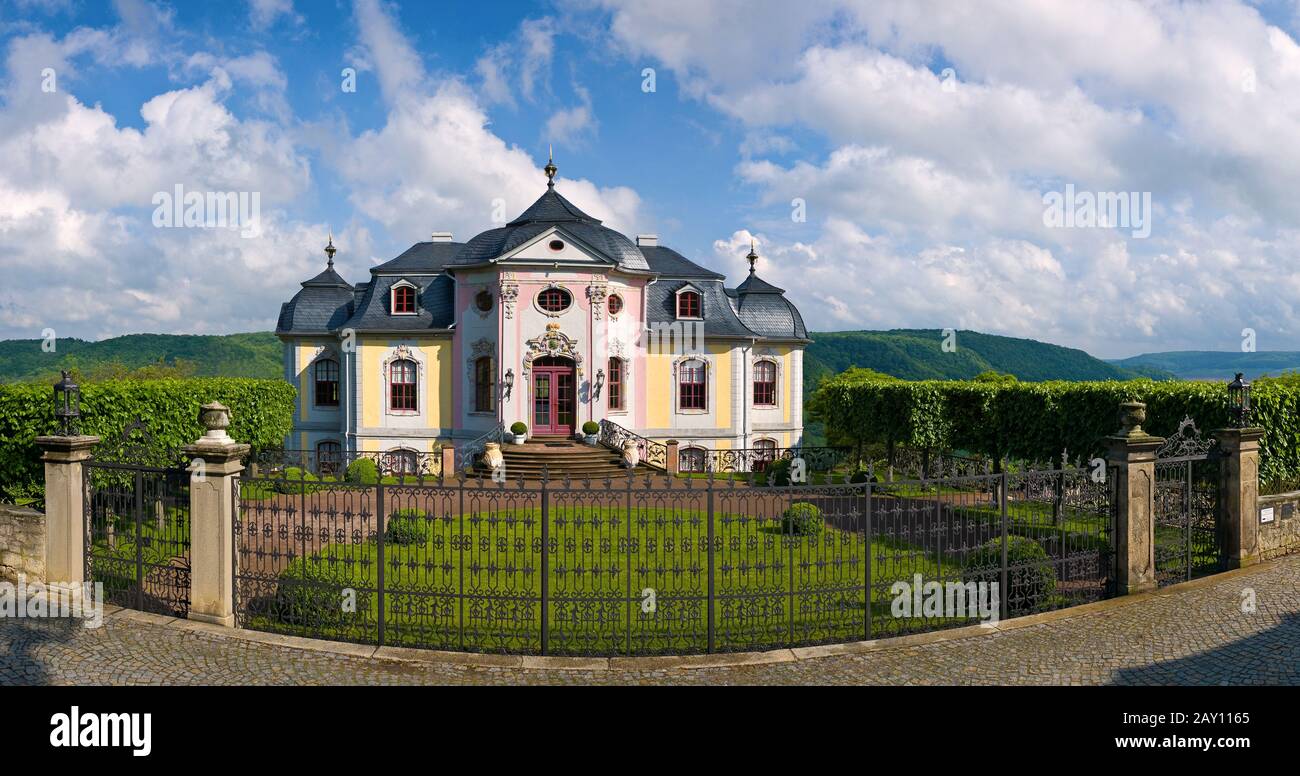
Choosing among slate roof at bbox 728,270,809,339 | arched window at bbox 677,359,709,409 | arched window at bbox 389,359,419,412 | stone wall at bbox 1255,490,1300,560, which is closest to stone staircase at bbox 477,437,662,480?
arched window at bbox 677,359,709,409

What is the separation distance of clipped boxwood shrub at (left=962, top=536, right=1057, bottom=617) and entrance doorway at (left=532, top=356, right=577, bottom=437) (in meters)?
19.1

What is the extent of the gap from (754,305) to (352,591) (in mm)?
25558

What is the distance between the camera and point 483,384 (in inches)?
1128

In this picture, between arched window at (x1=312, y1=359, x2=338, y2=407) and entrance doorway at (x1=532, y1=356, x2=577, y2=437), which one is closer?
entrance doorway at (x1=532, y1=356, x2=577, y2=437)

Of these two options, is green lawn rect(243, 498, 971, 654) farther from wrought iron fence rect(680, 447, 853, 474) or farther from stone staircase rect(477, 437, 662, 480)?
wrought iron fence rect(680, 447, 853, 474)

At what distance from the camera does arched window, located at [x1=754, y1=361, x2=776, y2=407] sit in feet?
105

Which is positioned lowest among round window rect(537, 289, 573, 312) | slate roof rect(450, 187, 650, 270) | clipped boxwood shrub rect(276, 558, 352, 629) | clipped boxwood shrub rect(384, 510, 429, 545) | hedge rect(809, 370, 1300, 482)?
clipped boxwood shrub rect(276, 558, 352, 629)

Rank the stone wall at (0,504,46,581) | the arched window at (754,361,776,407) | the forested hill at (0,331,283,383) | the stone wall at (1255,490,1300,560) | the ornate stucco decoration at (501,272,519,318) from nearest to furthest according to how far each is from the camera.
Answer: the stone wall at (0,504,46,581), the stone wall at (1255,490,1300,560), the ornate stucco decoration at (501,272,519,318), the arched window at (754,361,776,407), the forested hill at (0,331,283,383)

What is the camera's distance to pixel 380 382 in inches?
1156

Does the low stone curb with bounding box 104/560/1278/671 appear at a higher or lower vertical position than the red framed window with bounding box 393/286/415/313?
lower

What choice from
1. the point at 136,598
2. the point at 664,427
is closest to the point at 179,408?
the point at 136,598

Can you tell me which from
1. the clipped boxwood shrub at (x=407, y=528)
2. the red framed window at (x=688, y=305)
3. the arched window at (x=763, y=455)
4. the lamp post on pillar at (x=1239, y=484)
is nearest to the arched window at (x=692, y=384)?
the red framed window at (x=688, y=305)

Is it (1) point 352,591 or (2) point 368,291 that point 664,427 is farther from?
(1) point 352,591

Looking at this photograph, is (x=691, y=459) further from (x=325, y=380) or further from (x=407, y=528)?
(x=407, y=528)
